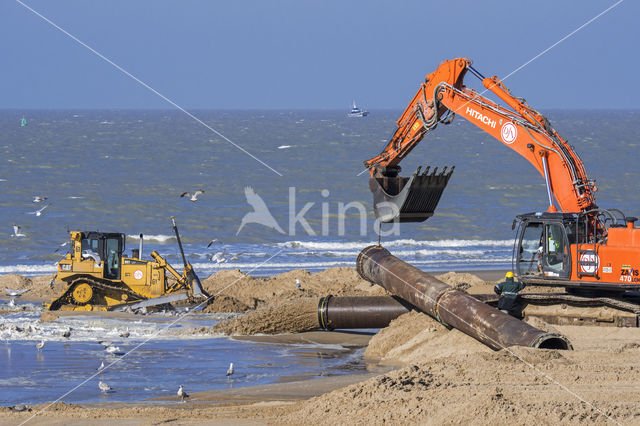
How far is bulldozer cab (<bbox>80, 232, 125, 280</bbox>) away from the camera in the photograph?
80.5 ft

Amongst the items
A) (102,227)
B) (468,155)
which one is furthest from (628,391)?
(468,155)

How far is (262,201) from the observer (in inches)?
2266

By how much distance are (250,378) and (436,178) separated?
5.80m

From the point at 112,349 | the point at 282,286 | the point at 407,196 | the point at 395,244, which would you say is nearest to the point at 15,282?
the point at 282,286

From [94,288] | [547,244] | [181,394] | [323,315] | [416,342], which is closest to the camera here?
[181,394]

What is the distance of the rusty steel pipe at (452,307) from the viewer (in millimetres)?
14703

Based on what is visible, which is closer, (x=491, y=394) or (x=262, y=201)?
(x=491, y=394)

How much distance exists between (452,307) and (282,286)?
10.4m

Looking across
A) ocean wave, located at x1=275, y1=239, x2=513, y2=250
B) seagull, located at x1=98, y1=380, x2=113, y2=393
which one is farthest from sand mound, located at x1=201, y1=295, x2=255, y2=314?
ocean wave, located at x1=275, y1=239, x2=513, y2=250

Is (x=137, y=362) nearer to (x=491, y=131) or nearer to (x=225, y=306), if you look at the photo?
(x=225, y=306)

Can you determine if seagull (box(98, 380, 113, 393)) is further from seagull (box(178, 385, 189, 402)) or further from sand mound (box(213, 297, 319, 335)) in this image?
sand mound (box(213, 297, 319, 335))

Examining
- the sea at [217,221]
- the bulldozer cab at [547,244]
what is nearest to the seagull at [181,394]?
the sea at [217,221]

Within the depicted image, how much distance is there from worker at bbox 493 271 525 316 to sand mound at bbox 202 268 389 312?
7007mm

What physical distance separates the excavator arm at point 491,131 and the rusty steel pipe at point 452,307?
1346 millimetres
